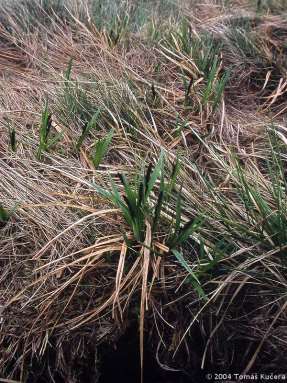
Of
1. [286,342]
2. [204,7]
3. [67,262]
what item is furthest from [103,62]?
[286,342]

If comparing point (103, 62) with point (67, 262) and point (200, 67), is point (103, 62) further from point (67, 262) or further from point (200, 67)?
point (67, 262)

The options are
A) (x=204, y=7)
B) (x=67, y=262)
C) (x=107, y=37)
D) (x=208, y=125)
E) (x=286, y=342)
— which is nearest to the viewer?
(x=286, y=342)

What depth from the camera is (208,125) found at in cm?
255

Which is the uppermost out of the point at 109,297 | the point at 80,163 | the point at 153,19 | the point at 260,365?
the point at 153,19

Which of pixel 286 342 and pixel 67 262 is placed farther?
pixel 67 262

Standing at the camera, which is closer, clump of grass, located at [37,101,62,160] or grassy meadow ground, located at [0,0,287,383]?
grassy meadow ground, located at [0,0,287,383]

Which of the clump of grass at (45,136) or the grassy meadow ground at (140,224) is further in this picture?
the clump of grass at (45,136)

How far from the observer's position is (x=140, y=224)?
5.93ft

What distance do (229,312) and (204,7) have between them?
93.2 inches

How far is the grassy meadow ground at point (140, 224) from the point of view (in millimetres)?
1796

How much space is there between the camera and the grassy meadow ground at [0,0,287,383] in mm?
1796

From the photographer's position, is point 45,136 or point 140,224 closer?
point 140,224

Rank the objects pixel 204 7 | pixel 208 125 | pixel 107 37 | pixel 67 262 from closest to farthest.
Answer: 1. pixel 67 262
2. pixel 208 125
3. pixel 107 37
4. pixel 204 7

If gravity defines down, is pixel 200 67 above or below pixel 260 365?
above
